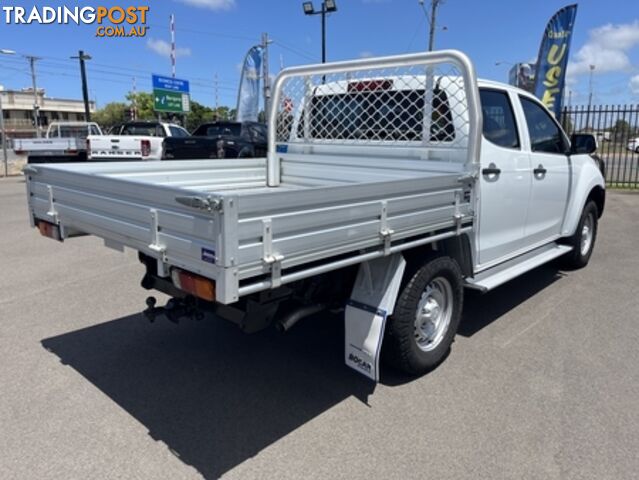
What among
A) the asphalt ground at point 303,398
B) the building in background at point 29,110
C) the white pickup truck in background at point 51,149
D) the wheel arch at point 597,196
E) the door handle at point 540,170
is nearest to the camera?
the asphalt ground at point 303,398

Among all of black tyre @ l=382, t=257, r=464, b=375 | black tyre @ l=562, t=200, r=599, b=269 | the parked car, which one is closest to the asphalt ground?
black tyre @ l=382, t=257, r=464, b=375

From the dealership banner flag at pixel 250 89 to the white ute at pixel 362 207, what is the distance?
A: 18.5m

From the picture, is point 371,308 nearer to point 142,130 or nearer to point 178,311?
point 178,311

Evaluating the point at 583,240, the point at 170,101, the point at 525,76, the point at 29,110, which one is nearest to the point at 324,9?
the point at 525,76

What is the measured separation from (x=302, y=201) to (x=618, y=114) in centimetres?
1528

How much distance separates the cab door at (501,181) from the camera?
13.6ft

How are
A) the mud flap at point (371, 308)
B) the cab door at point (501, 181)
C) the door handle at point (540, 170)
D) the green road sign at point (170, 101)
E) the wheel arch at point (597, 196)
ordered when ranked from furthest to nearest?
the green road sign at point (170, 101) → the wheel arch at point (597, 196) → the door handle at point (540, 170) → the cab door at point (501, 181) → the mud flap at point (371, 308)

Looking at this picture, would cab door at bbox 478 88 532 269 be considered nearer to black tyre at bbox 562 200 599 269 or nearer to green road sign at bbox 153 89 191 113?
black tyre at bbox 562 200 599 269

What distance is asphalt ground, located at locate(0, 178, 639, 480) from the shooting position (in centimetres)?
278

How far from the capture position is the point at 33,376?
369 cm

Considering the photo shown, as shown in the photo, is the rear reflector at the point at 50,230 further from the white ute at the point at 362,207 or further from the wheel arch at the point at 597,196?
the wheel arch at the point at 597,196

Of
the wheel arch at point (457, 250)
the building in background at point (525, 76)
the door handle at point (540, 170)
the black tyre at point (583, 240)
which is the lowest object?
the black tyre at point (583, 240)

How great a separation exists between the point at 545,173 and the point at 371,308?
2.80 m

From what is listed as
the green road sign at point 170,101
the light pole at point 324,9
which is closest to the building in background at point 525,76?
the light pole at point 324,9
